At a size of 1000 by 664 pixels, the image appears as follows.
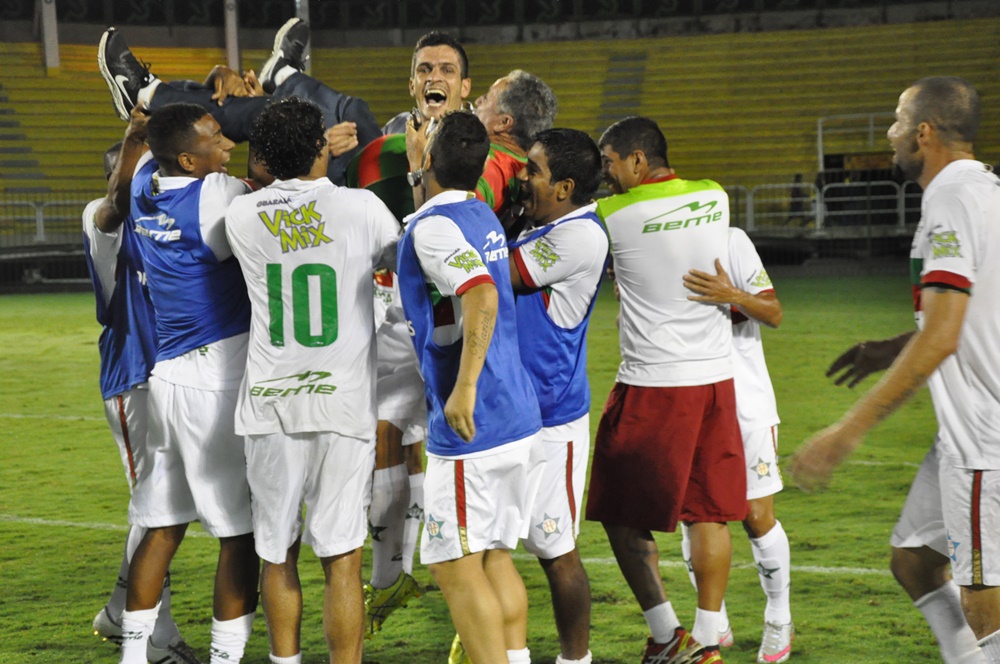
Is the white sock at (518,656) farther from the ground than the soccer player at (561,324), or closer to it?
closer to it

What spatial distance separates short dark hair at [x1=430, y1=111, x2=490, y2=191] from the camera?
3.77 metres

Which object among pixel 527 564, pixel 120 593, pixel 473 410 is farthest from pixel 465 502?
pixel 527 564

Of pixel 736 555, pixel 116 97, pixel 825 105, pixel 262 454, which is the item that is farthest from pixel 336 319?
pixel 825 105

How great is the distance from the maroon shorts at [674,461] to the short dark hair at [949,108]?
1.34 meters

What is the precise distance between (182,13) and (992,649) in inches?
1185

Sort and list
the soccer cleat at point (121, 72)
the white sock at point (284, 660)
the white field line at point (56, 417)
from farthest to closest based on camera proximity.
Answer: the white field line at point (56, 417)
the soccer cleat at point (121, 72)
the white sock at point (284, 660)

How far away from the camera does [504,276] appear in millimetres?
3865

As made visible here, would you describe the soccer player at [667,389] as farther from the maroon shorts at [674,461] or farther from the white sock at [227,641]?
the white sock at [227,641]

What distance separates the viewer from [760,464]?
15.8 feet

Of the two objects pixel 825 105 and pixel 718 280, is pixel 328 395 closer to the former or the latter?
pixel 718 280

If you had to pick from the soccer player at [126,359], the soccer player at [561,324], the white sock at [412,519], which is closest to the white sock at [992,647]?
the soccer player at [561,324]

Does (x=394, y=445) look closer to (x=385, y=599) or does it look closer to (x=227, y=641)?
(x=385, y=599)

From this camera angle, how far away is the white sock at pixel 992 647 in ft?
→ 11.2

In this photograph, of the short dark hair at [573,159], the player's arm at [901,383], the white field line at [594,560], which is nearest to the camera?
the player's arm at [901,383]
